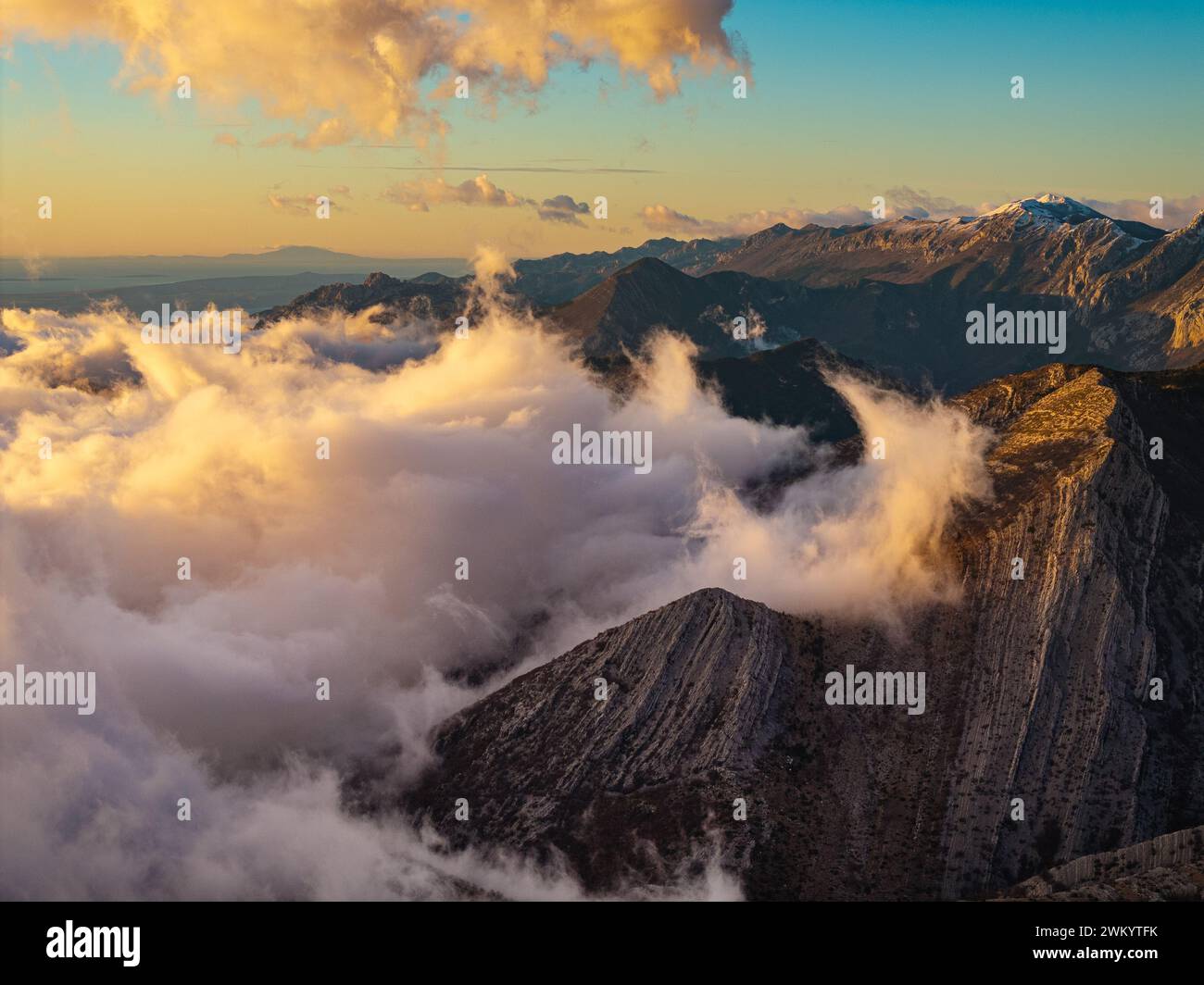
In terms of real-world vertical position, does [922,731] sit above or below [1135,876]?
above

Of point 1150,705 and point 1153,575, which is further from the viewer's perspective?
point 1153,575

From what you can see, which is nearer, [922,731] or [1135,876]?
[1135,876]

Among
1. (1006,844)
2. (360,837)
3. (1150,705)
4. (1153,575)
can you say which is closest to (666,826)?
(1006,844)

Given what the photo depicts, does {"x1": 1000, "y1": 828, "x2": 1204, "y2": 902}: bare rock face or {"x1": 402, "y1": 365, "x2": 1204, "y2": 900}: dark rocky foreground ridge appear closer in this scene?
{"x1": 1000, "y1": 828, "x2": 1204, "y2": 902}: bare rock face

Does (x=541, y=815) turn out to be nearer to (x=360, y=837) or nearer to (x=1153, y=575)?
(x=360, y=837)

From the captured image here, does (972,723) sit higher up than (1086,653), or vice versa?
(1086,653)

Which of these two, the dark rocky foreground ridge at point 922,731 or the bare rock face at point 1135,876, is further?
the dark rocky foreground ridge at point 922,731
